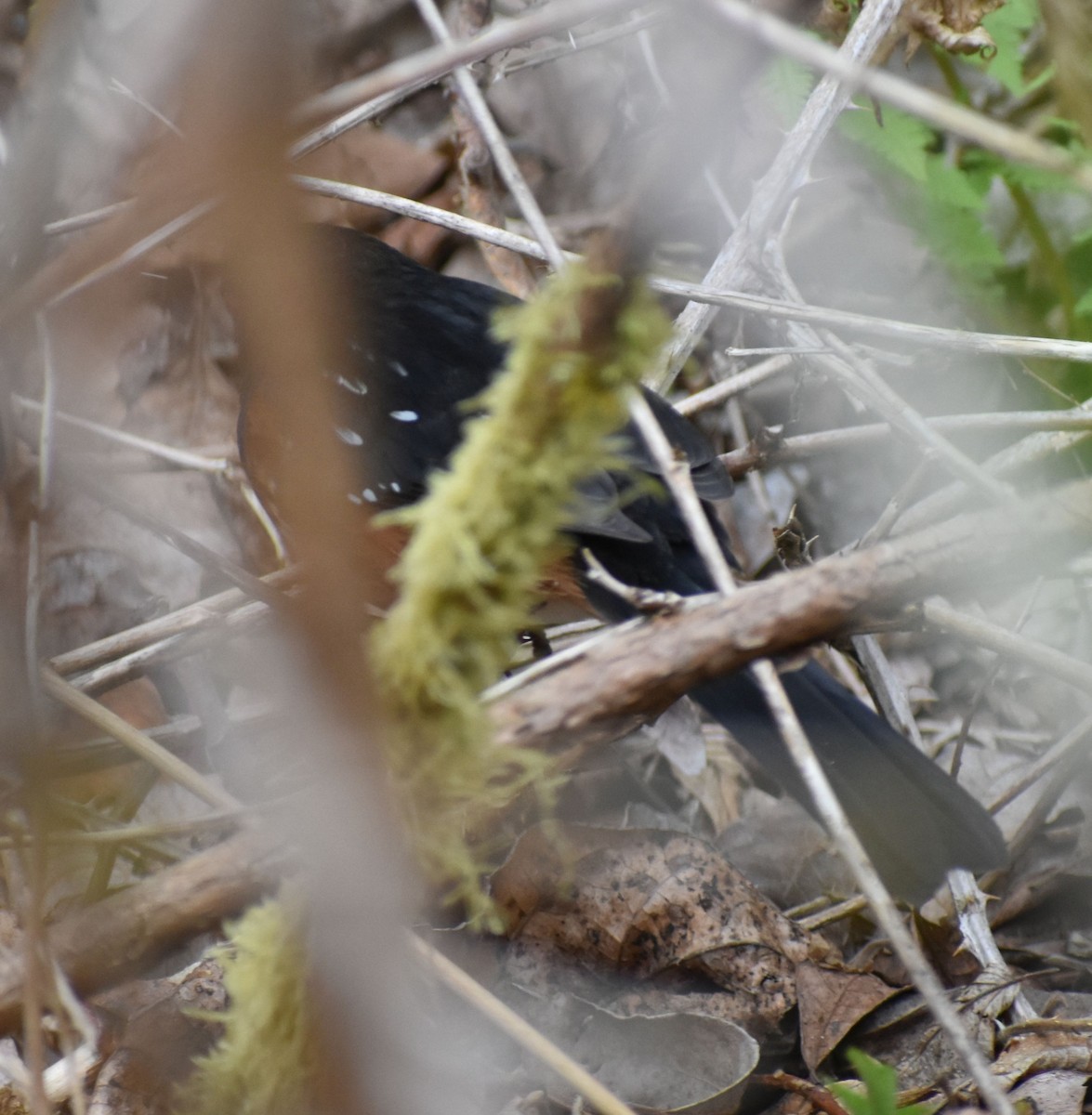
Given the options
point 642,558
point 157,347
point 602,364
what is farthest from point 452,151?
point 602,364

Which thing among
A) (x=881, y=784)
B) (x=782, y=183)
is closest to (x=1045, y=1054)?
(x=881, y=784)

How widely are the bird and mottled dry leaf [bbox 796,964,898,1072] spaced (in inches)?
6.2

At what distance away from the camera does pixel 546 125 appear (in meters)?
3.42

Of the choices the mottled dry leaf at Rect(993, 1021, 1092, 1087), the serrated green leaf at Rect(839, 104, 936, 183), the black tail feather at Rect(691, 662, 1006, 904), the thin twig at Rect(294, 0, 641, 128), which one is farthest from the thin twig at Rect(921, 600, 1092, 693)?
the serrated green leaf at Rect(839, 104, 936, 183)

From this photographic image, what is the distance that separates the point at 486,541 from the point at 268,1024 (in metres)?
0.44

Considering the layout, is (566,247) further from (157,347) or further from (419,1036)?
(419,1036)

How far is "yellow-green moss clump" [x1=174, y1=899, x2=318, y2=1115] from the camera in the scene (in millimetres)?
920

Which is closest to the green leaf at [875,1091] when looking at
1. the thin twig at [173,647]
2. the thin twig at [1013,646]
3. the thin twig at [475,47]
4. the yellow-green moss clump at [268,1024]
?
the yellow-green moss clump at [268,1024]

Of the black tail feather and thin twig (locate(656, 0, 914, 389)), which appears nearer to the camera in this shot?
the black tail feather

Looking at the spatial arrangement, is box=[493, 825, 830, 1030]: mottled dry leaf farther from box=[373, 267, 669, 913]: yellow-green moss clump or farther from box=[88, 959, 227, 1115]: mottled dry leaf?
box=[373, 267, 669, 913]: yellow-green moss clump

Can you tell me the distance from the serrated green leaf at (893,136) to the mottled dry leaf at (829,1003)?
1.82m

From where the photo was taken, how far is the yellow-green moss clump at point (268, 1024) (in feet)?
3.02

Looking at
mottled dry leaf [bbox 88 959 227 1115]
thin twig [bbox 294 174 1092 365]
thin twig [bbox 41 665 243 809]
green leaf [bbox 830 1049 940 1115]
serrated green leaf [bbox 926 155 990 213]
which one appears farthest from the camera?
serrated green leaf [bbox 926 155 990 213]

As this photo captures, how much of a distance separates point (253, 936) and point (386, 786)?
289mm
